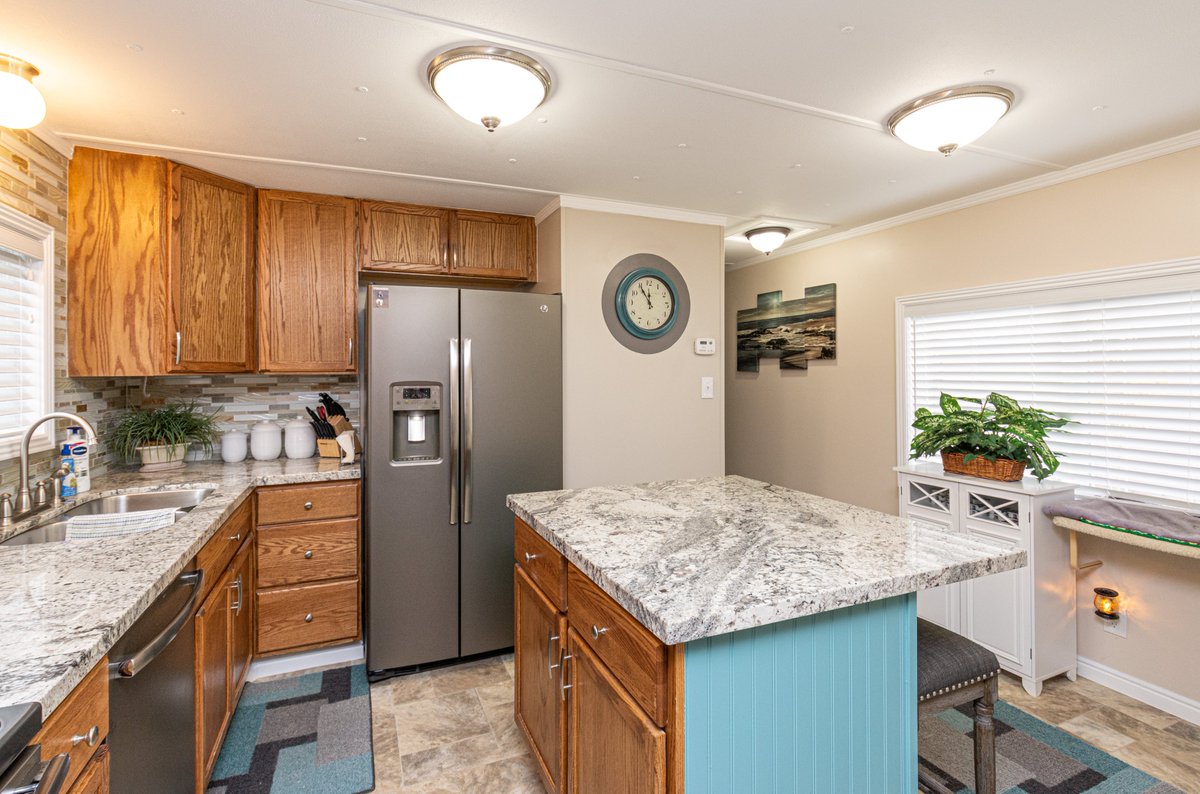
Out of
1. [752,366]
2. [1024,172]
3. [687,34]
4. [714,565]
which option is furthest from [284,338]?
[1024,172]

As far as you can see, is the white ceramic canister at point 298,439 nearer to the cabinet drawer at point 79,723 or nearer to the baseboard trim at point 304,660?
the baseboard trim at point 304,660

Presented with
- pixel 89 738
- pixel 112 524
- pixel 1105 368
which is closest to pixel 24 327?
pixel 112 524

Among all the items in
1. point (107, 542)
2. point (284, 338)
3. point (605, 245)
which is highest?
point (605, 245)

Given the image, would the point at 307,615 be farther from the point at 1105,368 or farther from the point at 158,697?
the point at 1105,368

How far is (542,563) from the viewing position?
1831 mm

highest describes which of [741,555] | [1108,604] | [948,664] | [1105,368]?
[1105,368]

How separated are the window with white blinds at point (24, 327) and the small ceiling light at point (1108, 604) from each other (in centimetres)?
441

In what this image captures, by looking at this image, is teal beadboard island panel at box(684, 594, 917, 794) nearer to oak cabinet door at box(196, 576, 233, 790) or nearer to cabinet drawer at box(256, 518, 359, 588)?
oak cabinet door at box(196, 576, 233, 790)

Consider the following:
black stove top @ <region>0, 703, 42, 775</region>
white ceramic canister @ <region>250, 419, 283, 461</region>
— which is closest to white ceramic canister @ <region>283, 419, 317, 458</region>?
white ceramic canister @ <region>250, 419, 283, 461</region>

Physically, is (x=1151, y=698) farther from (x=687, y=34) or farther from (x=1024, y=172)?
(x=687, y=34)

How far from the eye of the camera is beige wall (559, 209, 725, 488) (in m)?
3.25

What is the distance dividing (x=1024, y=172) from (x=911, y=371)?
120 centimetres

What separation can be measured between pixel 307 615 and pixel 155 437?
3.80ft

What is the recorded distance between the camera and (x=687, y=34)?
1.68 m
